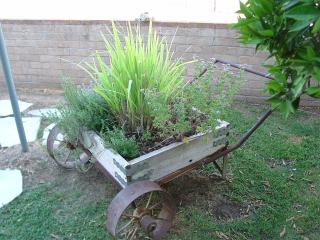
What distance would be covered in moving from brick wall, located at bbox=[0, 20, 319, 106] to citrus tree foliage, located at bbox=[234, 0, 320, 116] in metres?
2.43

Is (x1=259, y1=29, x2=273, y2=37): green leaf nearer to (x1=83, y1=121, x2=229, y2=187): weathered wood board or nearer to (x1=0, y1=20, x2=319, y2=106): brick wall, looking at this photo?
(x1=83, y1=121, x2=229, y2=187): weathered wood board

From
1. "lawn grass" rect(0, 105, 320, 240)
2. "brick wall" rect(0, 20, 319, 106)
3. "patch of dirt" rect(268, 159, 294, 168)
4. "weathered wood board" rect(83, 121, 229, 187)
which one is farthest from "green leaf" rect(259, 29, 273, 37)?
"brick wall" rect(0, 20, 319, 106)

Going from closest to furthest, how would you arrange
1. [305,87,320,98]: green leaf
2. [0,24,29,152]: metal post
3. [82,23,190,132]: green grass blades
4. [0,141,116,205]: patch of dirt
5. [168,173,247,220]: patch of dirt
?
[305,87,320,98]: green leaf → [82,23,190,132]: green grass blades → [168,173,247,220]: patch of dirt → [0,141,116,205]: patch of dirt → [0,24,29,152]: metal post

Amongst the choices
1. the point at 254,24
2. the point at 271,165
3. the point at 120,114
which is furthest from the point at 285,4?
the point at 271,165

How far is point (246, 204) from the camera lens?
96.9 inches

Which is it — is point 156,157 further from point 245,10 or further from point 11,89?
point 11,89

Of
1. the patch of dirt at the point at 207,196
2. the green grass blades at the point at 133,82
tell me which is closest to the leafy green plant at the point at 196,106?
the green grass blades at the point at 133,82

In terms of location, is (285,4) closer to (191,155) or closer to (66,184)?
(191,155)

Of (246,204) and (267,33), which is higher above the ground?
(267,33)

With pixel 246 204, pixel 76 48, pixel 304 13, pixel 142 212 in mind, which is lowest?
pixel 246 204

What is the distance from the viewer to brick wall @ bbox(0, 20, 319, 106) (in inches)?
150

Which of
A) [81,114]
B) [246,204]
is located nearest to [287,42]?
[81,114]

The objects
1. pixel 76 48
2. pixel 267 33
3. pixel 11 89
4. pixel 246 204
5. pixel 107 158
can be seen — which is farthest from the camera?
pixel 76 48

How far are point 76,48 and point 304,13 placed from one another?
3.45 metres
